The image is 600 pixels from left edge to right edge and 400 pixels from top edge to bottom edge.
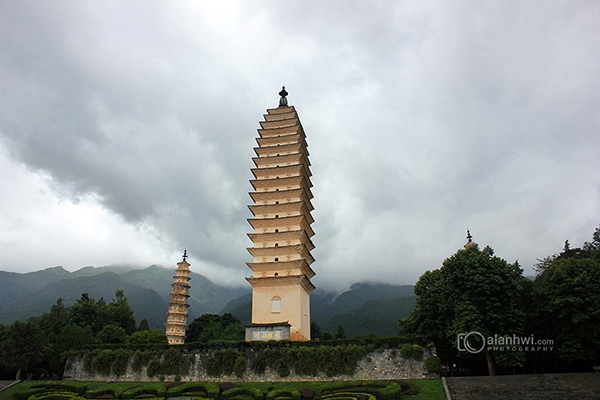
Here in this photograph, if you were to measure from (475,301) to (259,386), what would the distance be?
13.1 metres

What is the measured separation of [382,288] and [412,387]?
129 m

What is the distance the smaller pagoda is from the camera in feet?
165

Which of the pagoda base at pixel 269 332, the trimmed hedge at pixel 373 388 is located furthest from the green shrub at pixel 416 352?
the pagoda base at pixel 269 332

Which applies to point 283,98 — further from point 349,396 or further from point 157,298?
point 157,298

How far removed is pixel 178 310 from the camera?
5131 cm

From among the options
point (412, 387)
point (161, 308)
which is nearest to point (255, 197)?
point (412, 387)

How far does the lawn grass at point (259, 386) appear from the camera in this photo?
19.9 meters

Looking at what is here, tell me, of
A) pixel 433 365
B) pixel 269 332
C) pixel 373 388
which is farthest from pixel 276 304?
pixel 433 365

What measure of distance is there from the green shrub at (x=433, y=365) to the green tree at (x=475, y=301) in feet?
4.50

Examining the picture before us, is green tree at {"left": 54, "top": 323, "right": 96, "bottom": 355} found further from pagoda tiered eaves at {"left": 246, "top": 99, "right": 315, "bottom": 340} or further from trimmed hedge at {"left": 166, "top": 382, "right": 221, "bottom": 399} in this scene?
pagoda tiered eaves at {"left": 246, "top": 99, "right": 315, "bottom": 340}

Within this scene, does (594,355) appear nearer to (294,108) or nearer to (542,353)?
(542,353)

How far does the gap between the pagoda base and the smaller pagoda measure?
24.9m

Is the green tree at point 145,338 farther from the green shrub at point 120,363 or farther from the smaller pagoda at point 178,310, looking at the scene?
the green shrub at point 120,363

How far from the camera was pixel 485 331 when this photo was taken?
2262 cm
